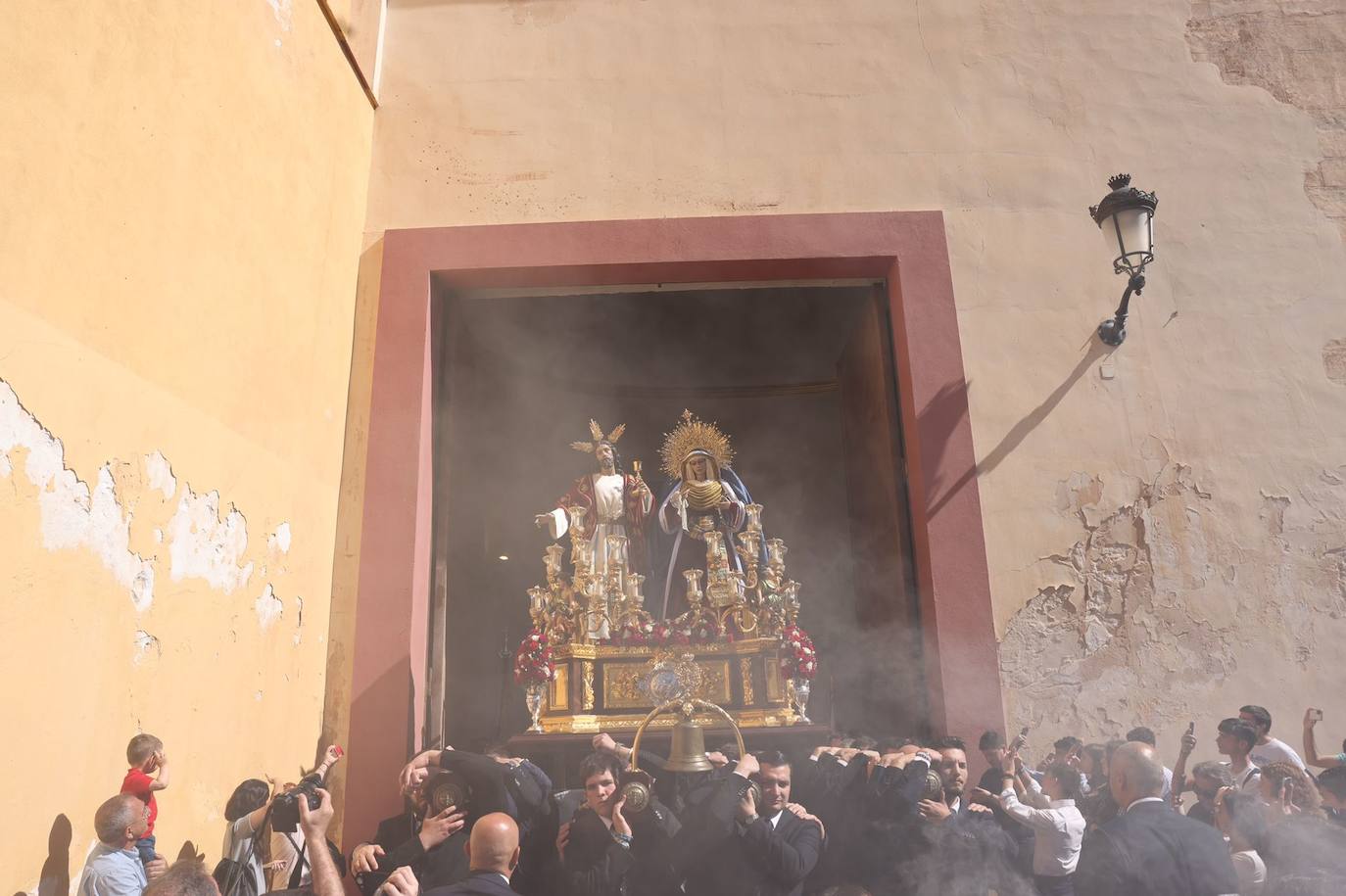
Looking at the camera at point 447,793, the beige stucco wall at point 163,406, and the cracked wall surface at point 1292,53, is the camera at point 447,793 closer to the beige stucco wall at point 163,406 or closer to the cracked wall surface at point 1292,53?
the beige stucco wall at point 163,406

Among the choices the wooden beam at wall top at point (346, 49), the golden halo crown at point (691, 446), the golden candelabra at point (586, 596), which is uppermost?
the wooden beam at wall top at point (346, 49)

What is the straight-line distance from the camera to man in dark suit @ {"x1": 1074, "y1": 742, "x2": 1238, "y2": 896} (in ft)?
11.6

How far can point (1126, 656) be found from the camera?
579 cm

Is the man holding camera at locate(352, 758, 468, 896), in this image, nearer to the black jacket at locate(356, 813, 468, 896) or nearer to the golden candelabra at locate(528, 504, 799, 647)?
the black jacket at locate(356, 813, 468, 896)

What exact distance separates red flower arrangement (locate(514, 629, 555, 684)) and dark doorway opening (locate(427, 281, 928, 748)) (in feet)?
3.45

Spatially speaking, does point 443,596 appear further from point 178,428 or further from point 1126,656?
point 1126,656

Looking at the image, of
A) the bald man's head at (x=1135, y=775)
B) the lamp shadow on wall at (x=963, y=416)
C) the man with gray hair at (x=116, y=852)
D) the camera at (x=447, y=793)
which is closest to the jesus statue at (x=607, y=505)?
the lamp shadow on wall at (x=963, y=416)

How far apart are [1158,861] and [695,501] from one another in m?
4.82

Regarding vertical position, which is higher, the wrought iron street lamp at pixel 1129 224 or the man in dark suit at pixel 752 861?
the wrought iron street lamp at pixel 1129 224

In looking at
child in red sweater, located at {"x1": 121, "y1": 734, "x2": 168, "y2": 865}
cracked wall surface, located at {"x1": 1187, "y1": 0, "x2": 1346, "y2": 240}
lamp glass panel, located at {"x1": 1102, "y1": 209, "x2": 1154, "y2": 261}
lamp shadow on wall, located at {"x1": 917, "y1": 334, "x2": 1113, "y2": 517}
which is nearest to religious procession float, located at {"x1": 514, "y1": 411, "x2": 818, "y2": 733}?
lamp shadow on wall, located at {"x1": 917, "y1": 334, "x2": 1113, "y2": 517}

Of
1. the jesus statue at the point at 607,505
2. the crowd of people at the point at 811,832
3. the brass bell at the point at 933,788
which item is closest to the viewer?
the crowd of people at the point at 811,832

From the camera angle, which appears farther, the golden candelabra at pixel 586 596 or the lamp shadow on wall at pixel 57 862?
the golden candelabra at pixel 586 596

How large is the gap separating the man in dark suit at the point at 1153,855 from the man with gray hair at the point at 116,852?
11.3 ft

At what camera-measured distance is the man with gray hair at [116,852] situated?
143 inches
